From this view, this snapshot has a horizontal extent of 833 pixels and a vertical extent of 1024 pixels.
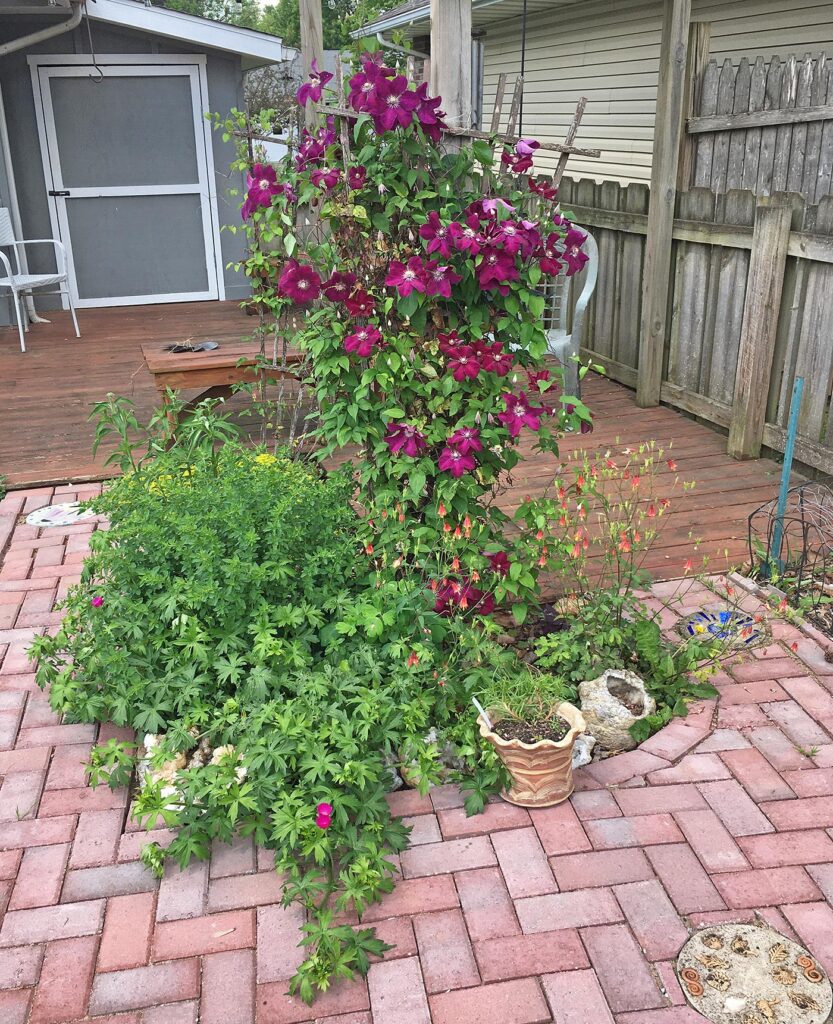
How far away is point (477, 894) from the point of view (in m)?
2.23

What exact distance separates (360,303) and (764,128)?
10.9ft

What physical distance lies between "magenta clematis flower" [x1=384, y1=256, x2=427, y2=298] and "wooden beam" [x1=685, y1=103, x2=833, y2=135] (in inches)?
119

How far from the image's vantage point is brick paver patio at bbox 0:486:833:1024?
Result: 1.97 meters

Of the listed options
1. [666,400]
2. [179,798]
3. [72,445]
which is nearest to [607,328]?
[666,400]

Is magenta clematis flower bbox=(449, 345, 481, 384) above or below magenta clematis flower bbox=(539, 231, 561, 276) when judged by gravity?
below

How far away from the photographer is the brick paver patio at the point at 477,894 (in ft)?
6.46

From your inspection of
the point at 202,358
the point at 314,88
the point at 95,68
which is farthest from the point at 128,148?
the point at 314,88

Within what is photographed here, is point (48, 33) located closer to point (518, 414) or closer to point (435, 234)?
point (435, 234)

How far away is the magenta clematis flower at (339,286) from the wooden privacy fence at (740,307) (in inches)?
99.1

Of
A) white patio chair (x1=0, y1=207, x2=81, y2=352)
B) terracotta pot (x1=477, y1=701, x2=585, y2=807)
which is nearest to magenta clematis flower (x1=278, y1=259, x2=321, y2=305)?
terracotta pot (x1=477, y1=701, x2=585, y2=807)

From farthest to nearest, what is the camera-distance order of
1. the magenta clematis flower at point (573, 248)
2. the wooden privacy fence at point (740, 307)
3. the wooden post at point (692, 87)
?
the wooden post at point (692, 87) → the wooden privacy fence at point (740, 307) → the magenta clematis flower at point (573, 248)

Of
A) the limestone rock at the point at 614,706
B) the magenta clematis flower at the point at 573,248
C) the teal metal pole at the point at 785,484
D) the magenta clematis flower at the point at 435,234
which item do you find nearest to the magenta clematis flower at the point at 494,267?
the magenta clematis flower at the point at 435,234

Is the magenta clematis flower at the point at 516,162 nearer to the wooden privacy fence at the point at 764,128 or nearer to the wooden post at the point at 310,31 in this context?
the wooden post at the point at 310,31

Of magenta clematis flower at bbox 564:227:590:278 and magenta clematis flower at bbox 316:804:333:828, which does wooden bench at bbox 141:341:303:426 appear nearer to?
magenta clematis flower at bbox 564:227:590:278
